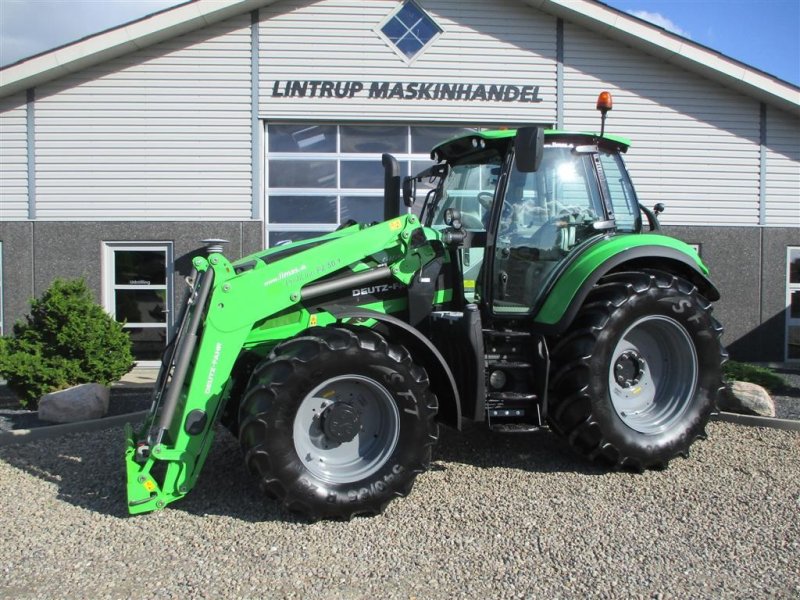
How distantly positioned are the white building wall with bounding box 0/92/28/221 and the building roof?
251 millimetres

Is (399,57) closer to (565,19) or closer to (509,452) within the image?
(565,19)

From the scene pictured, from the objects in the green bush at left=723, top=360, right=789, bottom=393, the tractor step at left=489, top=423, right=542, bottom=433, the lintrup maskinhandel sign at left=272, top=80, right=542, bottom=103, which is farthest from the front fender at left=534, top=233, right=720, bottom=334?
the lintrup maskinhandel sign at left=272, top=80, right=542, bottom=103

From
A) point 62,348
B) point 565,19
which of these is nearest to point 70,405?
point 62,348

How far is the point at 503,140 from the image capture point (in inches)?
199

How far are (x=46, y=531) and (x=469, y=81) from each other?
28.3 feet

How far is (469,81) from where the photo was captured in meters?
10.5

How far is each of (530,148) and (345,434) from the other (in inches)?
84.6

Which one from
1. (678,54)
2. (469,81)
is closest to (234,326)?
(469,81)

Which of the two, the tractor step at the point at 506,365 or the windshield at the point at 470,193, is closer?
→ the tractor step at the point at 506,365

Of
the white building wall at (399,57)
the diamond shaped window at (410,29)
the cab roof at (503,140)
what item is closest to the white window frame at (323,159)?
the white building wall at (399,57)

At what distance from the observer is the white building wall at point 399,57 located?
407 inches

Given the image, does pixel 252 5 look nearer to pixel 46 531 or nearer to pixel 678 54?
pixel 678 54

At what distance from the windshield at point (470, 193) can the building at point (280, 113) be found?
5116 millimetres

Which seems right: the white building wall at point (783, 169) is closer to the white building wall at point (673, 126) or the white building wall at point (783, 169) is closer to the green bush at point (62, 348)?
the white building wall at point (673, 126)
